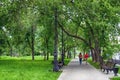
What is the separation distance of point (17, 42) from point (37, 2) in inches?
1401

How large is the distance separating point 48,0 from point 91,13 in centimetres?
434

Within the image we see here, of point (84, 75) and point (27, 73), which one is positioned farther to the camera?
point (27, 73)

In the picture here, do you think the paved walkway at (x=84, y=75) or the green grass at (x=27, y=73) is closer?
the green grass at (x=27, y=73)

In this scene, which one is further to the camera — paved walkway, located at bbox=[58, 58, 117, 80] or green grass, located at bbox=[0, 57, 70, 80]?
paved walkway, located at bbox=[58, 58, 117, 80]

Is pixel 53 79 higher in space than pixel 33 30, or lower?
lower

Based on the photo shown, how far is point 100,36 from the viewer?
41.6m

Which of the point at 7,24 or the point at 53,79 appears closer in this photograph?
the point at 53,79

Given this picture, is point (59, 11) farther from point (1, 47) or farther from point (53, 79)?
point (1, 47)

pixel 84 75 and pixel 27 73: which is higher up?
pixel 27 73

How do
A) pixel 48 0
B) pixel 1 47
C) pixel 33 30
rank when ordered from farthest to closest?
1. pixel 33 30
2. pixel 1 47
3. pixel 48 0

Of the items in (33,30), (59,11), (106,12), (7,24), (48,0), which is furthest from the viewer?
(33,30)

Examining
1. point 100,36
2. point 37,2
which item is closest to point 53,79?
point 37,2

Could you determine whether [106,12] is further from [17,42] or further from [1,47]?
[17,42]

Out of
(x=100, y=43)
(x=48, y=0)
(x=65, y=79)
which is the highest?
(x=48, y=0)
